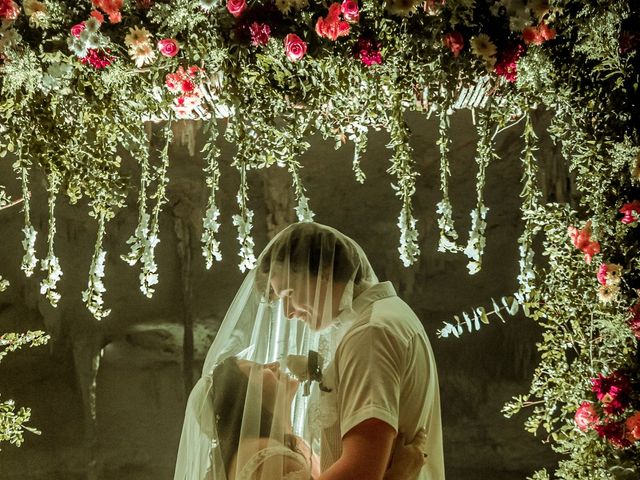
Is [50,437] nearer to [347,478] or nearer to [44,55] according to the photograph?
[44,55]

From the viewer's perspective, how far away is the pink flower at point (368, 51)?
2.01 m

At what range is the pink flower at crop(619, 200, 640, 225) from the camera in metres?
1.98

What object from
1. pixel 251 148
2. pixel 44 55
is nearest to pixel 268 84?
pixel 251 148

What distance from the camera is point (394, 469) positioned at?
137 centimetres

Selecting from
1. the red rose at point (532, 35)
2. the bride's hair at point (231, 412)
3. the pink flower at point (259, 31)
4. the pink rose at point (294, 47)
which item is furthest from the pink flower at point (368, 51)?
the bride's hair at point (231, 412)

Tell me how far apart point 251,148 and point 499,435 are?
3056 millimetres

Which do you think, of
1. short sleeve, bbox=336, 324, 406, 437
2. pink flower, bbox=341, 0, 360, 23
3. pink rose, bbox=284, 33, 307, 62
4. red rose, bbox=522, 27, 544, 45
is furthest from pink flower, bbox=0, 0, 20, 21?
red rose, bbox=522, 27, 544, 45

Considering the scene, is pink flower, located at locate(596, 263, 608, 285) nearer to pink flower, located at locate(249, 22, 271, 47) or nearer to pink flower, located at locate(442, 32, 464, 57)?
pink flower, located at locate(442, 32, 464, 57)

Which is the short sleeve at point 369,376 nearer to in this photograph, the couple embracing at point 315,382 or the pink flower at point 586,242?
the couple embracing at point 315,382

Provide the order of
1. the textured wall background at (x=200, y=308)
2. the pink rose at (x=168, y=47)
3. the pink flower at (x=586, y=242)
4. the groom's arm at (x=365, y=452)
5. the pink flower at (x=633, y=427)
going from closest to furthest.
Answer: the groom's arm at (x=365, y=452)
the pink flower at (x=633, y=427)
the pink rose at (x=168, y=47)
the pink flower at (x=586, y=242)
the textured wall background at (x=200, y=308)

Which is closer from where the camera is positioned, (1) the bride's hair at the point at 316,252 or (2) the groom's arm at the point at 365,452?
(2) the groom's arm at the point at 365,452

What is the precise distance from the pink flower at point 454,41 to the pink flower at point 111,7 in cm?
106

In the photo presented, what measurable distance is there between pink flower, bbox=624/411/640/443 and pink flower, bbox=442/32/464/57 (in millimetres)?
1274

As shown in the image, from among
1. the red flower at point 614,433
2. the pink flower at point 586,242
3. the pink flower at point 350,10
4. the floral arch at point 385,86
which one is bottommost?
the red flower at point 614,433
